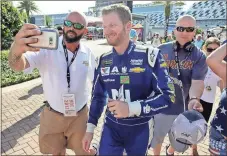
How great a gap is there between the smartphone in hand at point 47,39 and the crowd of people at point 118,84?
57mm

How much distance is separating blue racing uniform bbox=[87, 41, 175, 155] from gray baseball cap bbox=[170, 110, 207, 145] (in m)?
0.21

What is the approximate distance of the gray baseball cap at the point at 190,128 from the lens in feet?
6.79

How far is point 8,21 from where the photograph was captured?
11.8m

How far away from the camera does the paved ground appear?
4102 mm

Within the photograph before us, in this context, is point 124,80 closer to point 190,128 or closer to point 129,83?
point 129,83

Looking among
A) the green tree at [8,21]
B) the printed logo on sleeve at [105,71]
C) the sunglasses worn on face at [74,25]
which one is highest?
the green tree at [8,21]

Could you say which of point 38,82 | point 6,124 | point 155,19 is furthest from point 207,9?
point 6,124

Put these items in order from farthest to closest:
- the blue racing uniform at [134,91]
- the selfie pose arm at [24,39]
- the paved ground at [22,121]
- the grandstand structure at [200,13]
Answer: the grandstand structure at [200,13]
the paved ground at [22,121]
the blue racing uniform at [134,91]
the selfie pose arm at [24,39]

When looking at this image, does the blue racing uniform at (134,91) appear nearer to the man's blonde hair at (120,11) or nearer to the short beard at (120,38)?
the short beard at (120,38)

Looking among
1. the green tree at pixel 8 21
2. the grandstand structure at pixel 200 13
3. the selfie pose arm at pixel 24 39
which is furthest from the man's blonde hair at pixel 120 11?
the grandstand structure at pixel 200 13

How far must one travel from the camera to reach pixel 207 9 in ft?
166

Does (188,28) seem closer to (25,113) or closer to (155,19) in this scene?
(25,113)

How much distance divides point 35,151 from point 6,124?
1572mm

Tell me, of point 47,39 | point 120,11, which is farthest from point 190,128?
point 47,39
